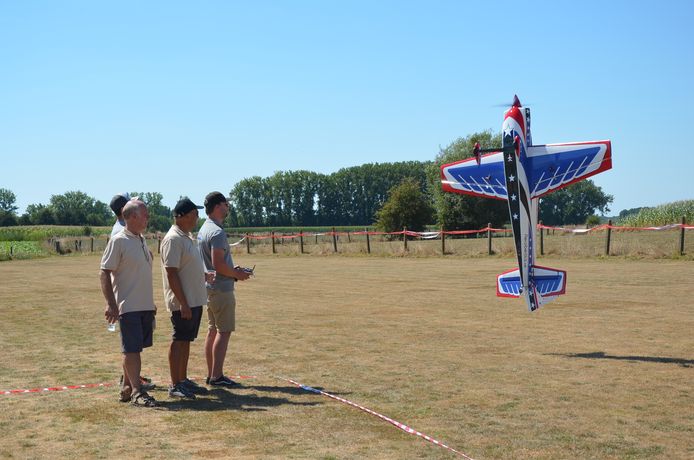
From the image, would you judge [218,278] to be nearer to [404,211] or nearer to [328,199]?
[404,211]

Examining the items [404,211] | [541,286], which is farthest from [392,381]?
[404,211]

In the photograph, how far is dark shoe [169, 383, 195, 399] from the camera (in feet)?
23.6

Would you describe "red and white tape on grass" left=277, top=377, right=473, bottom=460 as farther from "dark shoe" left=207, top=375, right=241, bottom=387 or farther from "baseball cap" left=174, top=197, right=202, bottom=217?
"baseball cap" left=174, top=197, right=202, bottom=217

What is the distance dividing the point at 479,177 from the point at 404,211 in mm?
48622

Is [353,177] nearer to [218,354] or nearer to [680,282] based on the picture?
[680,282]

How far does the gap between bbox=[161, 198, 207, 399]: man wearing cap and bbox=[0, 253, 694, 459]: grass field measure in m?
0.32

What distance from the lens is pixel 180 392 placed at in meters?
7.21

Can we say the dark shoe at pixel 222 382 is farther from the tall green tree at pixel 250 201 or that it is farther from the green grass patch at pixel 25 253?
the tall green tree at pixel 250 201

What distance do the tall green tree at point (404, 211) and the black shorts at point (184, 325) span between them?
53106 mm

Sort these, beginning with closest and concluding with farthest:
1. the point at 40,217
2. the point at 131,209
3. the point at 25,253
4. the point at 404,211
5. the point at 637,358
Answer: the point at 131,209, the point at 637,358, the point at 25,253, the point at 404,211, the point at 40,217

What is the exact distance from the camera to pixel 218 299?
764cm

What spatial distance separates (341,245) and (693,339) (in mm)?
29464

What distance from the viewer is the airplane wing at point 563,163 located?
35.8 feet

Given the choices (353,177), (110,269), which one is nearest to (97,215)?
(353,177)
